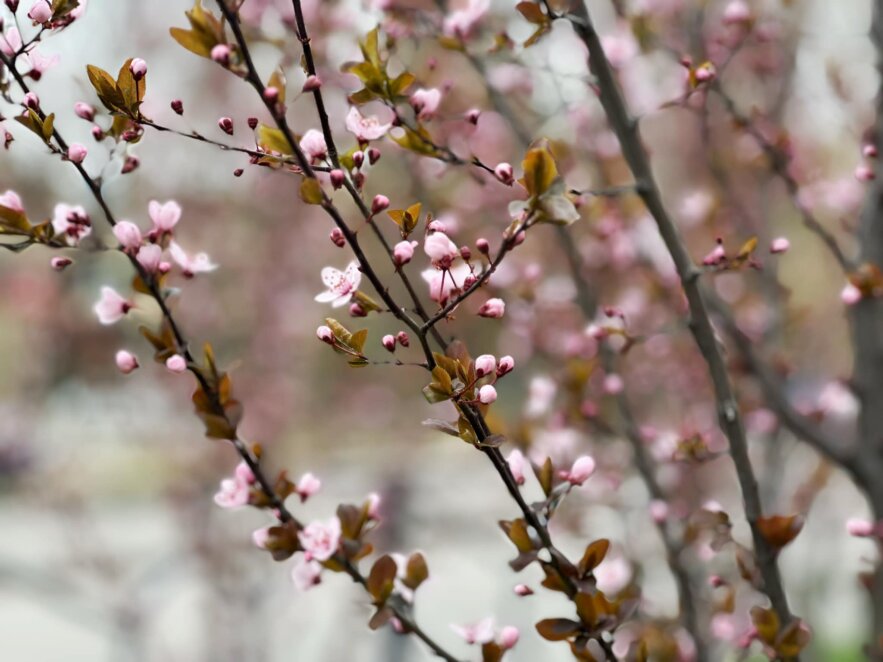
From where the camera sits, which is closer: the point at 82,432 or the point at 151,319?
the point at 151,319

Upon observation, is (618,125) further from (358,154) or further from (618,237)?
(618,237)

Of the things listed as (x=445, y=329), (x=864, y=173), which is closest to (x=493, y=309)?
(x=864, y=173)

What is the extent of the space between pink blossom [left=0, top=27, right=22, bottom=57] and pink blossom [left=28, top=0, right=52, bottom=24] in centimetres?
2

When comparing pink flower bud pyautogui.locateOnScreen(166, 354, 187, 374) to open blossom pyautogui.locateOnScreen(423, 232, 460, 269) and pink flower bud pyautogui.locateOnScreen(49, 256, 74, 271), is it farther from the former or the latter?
open blossom pyautogui.locateOnScreen(423, 232, 460, 269)

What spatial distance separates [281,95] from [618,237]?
129 cm

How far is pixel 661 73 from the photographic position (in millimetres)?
2697

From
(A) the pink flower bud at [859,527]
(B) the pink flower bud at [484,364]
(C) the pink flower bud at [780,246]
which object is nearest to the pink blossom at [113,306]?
(B) the pink flower bud at [484,364]

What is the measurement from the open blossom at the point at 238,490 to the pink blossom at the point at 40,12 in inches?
18.3

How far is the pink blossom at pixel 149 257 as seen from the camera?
2.85 ft

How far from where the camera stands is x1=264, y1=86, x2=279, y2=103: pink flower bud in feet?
2.25

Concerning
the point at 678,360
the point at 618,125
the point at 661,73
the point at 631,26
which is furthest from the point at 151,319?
the point at 661,73

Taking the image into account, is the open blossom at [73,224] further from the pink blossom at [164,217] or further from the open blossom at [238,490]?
the open blossom at [238,490]

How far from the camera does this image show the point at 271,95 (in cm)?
69

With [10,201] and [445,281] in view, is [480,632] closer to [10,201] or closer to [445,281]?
[445,281]
